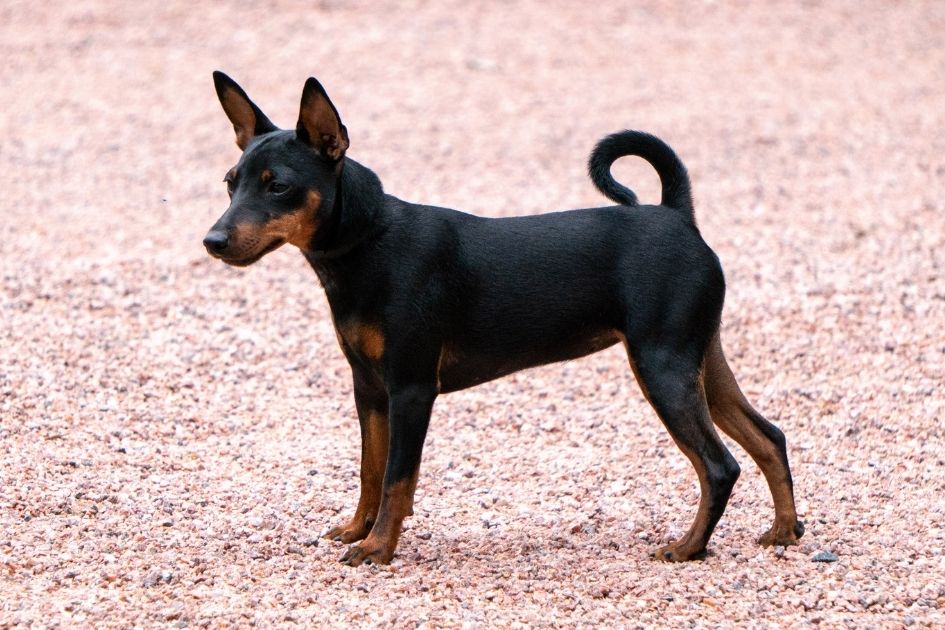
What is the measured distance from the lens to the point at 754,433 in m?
5.59

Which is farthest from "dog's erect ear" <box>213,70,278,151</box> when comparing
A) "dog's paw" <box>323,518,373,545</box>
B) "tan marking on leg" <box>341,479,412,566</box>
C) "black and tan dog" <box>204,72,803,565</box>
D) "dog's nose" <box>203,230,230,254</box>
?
"dog's paw" <box>323,518,373,545</box>

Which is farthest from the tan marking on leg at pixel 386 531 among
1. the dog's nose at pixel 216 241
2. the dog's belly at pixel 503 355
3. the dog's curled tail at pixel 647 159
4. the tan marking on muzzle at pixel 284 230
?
the dog's curled tail at pixel 647 159

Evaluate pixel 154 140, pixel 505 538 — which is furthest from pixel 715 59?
pixel 505 538

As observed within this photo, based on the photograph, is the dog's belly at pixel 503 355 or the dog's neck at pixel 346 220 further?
the dog's belly at pixel 503 355

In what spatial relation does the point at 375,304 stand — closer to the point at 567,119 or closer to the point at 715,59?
the point at 567,119

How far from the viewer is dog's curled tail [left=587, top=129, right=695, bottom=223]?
5625 millimetres

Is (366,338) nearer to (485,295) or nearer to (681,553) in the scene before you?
(485,295)

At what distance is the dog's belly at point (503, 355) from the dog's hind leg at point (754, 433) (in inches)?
19.4

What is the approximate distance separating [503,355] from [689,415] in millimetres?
842

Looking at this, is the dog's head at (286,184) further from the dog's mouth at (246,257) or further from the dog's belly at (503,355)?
the dog's belly at (503,355)

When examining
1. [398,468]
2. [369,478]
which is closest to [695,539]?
[398,468]

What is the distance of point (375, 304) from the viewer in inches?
204

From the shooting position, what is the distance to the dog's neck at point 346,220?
514 cm

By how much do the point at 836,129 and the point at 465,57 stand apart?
5146 millimetres
